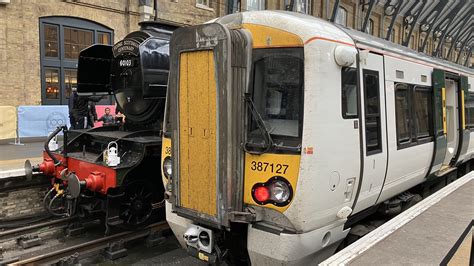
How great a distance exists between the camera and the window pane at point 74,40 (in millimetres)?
15828

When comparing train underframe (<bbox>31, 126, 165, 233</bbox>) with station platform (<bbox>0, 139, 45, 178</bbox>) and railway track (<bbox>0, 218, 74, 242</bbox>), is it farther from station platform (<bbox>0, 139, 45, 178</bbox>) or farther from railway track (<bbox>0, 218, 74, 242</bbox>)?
station platform (<bbox>0, 139, 45, 178</bbox>)

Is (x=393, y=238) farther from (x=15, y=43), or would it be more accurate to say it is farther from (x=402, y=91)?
(x=15, y=43)

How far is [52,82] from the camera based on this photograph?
15547 mm

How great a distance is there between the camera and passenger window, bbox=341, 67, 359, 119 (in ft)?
12.1

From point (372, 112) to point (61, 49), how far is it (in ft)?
46.9

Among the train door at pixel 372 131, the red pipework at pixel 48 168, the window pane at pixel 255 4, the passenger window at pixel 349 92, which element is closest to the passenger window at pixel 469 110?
the train door at pixel 372 131

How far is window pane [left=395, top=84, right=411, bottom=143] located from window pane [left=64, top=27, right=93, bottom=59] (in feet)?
46.1

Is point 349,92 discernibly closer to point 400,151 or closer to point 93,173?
point 400,151

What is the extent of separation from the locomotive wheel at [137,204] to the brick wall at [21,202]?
2197mm

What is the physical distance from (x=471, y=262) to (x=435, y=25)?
148ft

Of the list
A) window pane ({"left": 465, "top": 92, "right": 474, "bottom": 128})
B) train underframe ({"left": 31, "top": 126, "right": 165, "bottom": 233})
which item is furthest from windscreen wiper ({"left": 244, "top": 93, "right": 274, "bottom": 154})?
window pane ({"left": 465, "top": 92, "right": 474, "bottom": 128})

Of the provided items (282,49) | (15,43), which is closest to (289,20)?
(282,49)

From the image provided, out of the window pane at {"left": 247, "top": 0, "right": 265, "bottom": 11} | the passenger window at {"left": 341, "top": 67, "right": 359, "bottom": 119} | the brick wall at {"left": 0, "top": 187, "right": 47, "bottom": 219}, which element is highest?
the window pane at {"left": 247, "top": 0, "right": 265, "bottom": 11}

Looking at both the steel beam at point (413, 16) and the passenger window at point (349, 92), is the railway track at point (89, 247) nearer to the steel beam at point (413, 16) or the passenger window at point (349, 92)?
the passenger window at point (349, 92)
